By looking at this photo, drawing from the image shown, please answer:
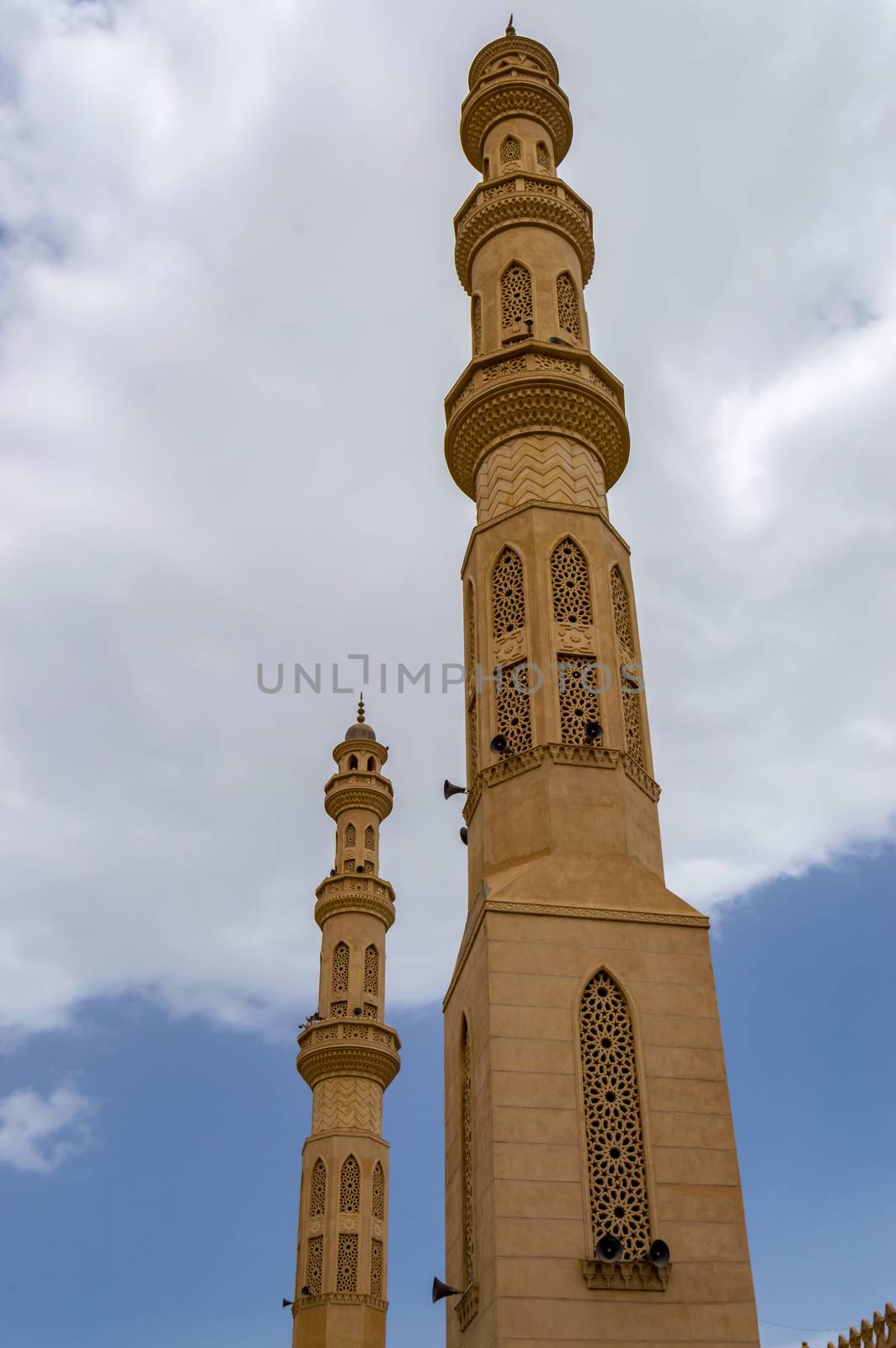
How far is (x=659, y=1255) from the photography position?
366 inches

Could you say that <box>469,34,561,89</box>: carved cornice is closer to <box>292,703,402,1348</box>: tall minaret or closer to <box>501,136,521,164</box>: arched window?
<box>501,136,521,164</box>: arched window

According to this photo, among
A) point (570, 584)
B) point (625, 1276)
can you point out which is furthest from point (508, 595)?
point (625, 1276)

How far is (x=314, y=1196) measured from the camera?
23.3 meters

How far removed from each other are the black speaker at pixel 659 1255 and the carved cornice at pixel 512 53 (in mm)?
14473

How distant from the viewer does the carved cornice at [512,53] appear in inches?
668

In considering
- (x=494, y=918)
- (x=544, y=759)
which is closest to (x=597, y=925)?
(x=494, y=918)

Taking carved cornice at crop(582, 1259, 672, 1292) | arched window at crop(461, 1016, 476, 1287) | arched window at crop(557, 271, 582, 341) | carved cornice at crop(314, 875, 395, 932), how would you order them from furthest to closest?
carved cornice at crop(314, 875, 395, 932) → arched window at crop(557, 271, 582, 341) → arched window at crop(461, 1016, 476, 1287) → carved cornice at crop(582, 1259, 672, 1292)

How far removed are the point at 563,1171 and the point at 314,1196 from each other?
50.3ft

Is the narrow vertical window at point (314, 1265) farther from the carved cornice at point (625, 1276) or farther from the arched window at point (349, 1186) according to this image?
the carved cornice at point (625, 1276)

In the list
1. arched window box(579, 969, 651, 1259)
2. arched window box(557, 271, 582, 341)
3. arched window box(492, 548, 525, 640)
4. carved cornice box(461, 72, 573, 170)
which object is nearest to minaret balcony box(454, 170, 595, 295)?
arched window box(557, 271, 582, 341)

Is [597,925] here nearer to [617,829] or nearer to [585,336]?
A: [617,829]

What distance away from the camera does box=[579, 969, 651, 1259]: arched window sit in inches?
373

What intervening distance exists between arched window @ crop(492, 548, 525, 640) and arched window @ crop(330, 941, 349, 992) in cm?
1427

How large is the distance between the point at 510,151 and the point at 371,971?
1587 centimetres
